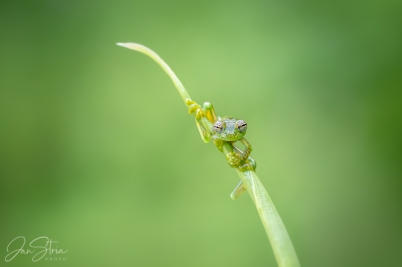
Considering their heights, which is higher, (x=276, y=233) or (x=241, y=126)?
(x=241, y=126)

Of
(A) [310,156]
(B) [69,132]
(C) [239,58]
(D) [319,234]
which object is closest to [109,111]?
(B) [69,132]

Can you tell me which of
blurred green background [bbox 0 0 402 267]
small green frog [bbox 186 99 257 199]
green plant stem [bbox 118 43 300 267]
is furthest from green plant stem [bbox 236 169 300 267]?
blurred green background [bbox 0 0 402 267]

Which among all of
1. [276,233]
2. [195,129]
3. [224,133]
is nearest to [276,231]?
[276,233]

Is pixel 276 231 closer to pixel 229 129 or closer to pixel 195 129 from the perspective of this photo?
pixel 229 129

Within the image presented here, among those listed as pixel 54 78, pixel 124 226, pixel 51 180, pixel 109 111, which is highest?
pixel 54 78

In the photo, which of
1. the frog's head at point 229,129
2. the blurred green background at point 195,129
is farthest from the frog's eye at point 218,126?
the blurred green background at point 195,129

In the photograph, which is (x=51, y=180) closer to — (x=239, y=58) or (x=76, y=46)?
(x=76, y=46)

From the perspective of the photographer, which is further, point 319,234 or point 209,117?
point 319,234
